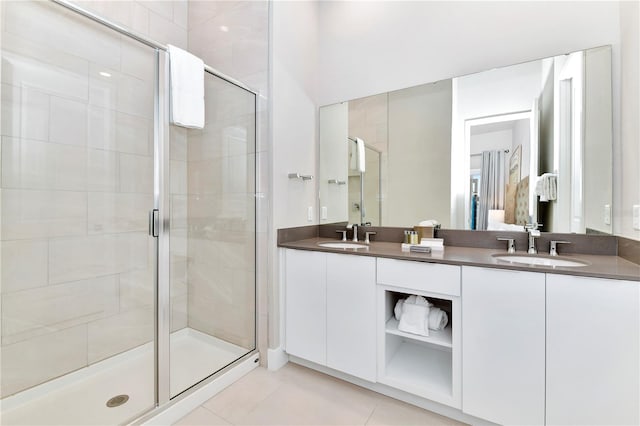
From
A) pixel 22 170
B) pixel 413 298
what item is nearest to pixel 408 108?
pixel 413 298

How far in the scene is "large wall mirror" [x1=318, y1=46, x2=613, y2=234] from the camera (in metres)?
1.53

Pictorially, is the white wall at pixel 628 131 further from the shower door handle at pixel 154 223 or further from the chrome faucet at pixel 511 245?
Result: the shower door handle at pixel 154 223

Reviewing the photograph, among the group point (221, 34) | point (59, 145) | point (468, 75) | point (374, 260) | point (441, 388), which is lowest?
point (441, 388)

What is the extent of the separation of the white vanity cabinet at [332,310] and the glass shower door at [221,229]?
1.08 ft

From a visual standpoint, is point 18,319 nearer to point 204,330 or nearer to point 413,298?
point 204,330

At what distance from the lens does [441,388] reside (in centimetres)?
149

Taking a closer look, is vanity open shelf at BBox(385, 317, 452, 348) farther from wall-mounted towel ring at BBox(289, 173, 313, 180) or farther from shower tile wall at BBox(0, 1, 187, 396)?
shower tile wall at BBox(0, 1, 187, 396)

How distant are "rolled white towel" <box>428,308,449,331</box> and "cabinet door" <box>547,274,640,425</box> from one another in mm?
494

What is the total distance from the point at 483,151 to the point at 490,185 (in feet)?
0.74

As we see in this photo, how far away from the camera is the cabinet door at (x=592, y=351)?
108cm

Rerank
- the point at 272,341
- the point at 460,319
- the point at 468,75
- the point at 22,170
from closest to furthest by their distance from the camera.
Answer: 1. the point at 460,319
2. the point at 22,170
3. the point at 468,75
4. the point at 272,341

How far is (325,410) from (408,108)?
203 centimetres

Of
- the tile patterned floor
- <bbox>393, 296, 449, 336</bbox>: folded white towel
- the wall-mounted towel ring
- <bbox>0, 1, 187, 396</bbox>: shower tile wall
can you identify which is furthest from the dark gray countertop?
<bbox>0, 1, 187, 396</bbox>: shower tile wall

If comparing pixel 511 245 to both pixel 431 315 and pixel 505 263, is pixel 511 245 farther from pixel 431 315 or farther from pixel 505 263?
pixel 431 315
